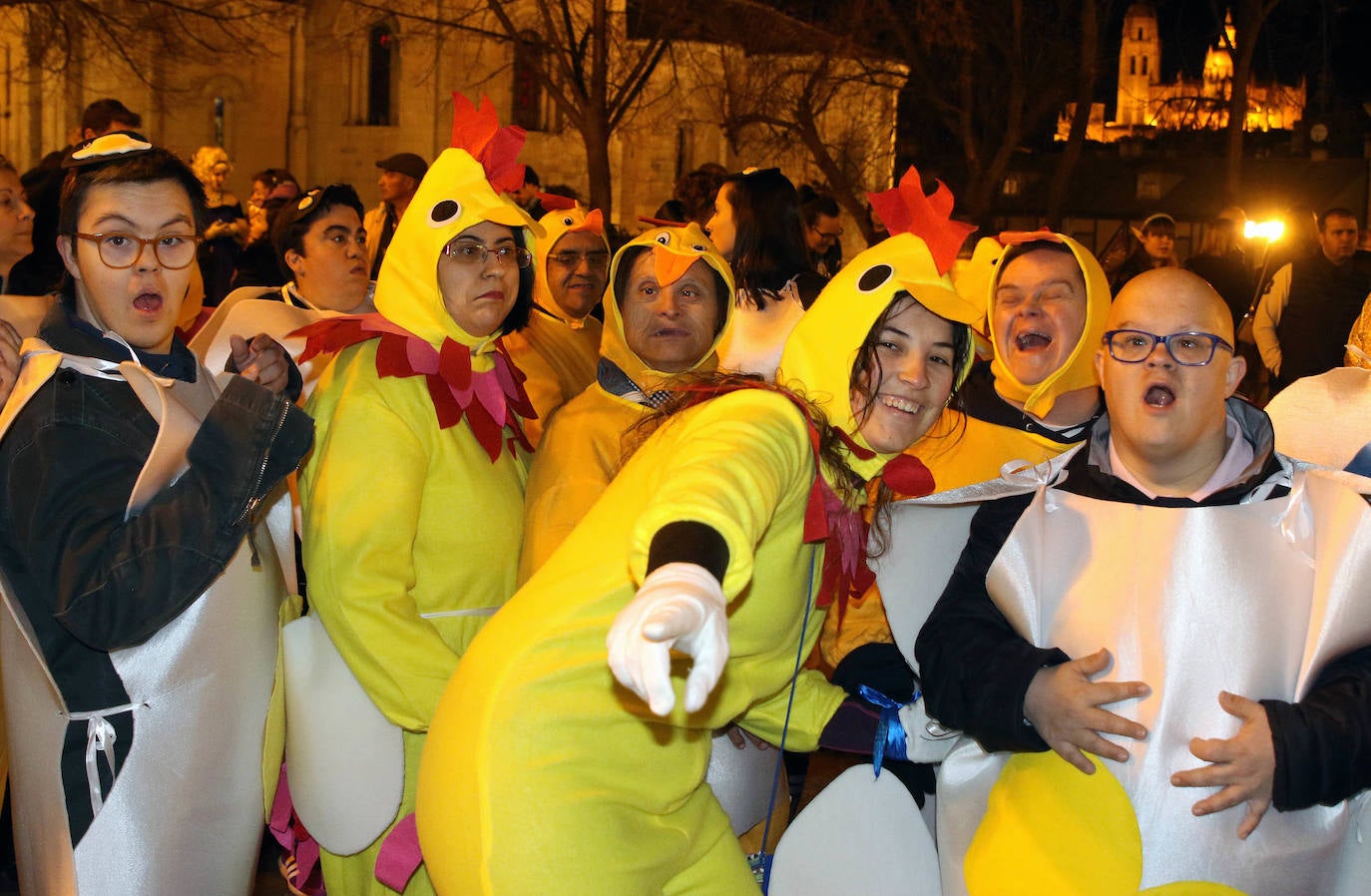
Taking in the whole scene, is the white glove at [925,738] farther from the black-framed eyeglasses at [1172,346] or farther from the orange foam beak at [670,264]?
the orange foam beak at [670,264]

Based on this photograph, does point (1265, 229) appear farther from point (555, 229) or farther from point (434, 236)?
point (434, 236)

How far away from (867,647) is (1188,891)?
95 centimetres

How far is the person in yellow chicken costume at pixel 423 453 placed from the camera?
3.27 metres

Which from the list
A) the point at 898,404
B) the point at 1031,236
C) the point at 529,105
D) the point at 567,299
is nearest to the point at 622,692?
the point at 898,404

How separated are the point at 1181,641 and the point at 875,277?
0.96 meters

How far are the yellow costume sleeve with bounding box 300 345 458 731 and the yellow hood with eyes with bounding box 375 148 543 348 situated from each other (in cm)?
39

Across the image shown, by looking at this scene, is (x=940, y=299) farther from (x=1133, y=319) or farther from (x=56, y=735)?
(x=56, y=735)

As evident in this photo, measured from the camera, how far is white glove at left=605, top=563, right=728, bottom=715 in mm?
1713

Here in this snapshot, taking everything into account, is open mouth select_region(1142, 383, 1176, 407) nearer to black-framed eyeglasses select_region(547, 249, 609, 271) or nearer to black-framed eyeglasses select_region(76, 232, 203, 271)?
black-framed eyeglasses select_region(76, 232, 203, 271)

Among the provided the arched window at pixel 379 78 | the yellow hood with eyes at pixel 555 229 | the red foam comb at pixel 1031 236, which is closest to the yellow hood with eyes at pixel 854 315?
the red foam comb at pixel 1031 236

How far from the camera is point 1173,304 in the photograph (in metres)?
2.89

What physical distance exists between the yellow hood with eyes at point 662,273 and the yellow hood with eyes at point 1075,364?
0.87 metres

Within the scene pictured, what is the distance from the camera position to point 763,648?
2682 millimetres

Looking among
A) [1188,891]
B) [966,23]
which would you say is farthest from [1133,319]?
[966,23]
